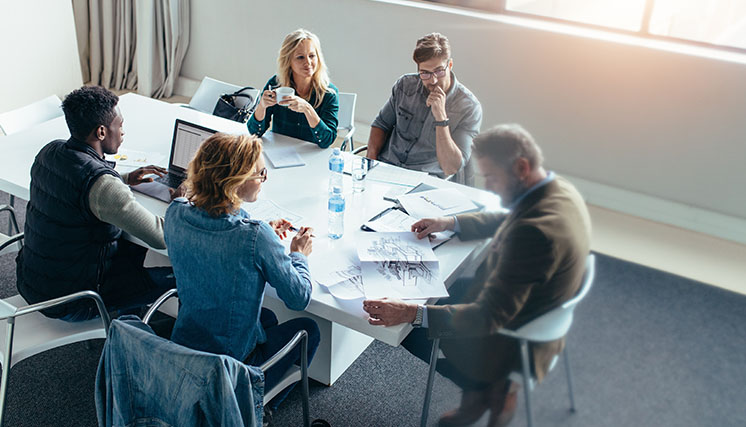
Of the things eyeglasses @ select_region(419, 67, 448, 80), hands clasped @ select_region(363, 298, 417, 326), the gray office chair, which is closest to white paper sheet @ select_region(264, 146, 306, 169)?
eyeglasses @ select_region(419, 67, 448, 80)

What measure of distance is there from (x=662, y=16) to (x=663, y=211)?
0.21m

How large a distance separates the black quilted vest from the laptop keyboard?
1.43 ft

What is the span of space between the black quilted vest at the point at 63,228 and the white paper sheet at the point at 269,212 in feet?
1.73

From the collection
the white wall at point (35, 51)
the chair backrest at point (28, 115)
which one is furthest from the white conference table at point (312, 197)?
the white wall at point (35, 51)

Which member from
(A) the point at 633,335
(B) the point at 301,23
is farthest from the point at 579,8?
(B) the point at 301,23

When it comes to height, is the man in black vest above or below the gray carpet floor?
below

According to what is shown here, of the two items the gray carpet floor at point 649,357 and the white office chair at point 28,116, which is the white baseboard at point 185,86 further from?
the gray carpet floor at point 649,357

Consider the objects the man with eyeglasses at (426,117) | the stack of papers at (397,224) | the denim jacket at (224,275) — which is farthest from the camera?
the man with eyeglasses at (426,117)

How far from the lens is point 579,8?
2.40 feet

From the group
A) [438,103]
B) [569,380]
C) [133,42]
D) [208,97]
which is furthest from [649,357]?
[133,42]

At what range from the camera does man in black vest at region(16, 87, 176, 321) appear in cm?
225

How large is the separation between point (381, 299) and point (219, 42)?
4.37 meters

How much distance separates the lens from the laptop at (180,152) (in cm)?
278

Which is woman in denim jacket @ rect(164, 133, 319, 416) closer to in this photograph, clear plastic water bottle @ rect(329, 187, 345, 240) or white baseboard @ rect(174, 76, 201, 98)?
clear plastic water bottle @ rect(329, 187, 345, 240)
